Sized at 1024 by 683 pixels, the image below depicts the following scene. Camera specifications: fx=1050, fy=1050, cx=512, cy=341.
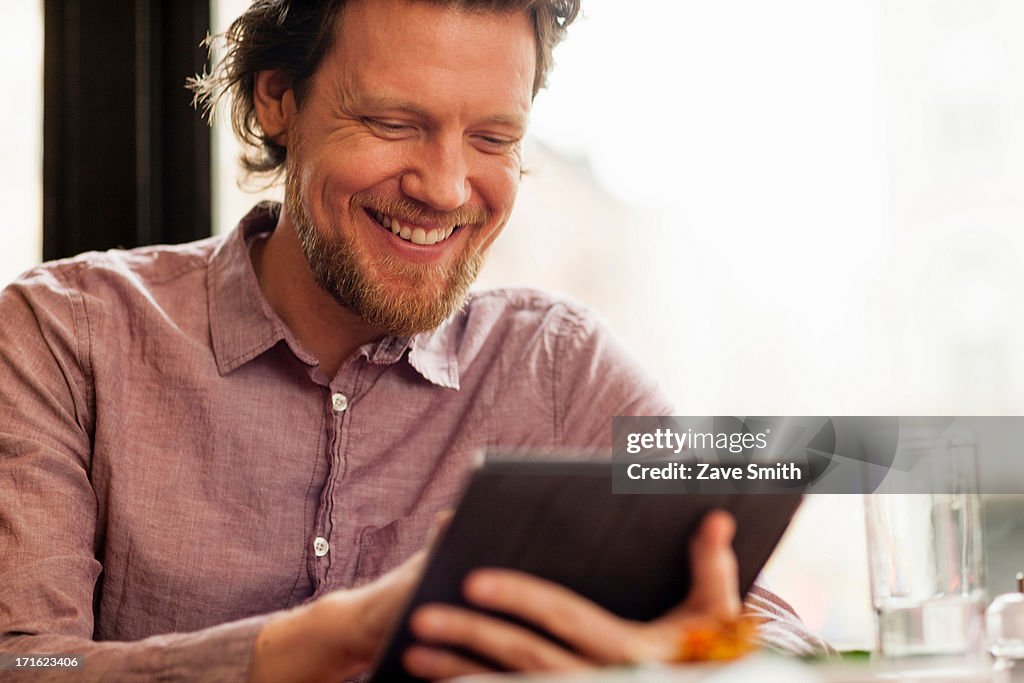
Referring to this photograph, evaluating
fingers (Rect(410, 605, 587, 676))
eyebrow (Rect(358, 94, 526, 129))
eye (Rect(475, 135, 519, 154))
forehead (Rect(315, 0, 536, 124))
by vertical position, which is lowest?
fingers (Rect(410, 605, 587, 676))

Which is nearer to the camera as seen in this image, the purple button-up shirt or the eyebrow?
the purple button-up shirt

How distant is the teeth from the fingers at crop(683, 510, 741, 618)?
0.67m

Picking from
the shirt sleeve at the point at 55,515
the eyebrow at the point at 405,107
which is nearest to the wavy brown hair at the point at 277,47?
the eyebrow at the point at 405,107

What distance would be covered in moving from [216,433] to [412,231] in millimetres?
342

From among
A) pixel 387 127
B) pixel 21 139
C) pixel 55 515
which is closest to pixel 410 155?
pixel 387 127

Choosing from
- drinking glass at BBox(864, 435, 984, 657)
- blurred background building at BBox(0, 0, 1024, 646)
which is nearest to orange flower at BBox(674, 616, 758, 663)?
drinking glass at BBox(864, 435, 984, 657)

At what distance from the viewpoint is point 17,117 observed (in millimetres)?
1561

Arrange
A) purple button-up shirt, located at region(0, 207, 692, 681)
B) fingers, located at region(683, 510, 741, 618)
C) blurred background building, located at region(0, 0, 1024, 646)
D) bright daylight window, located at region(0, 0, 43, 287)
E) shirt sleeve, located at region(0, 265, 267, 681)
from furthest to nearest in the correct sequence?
blurred background building, located at region(0, 0, 1024, 646) → bright daylight window, located at region(0, 0, 43, 287) → purple button-up shirt, located at region(0, 207, 692, 681) → shirt sleeve, located at region(0, 265, 267, 681) → fingers, located at region(683, 510, 741, 618)

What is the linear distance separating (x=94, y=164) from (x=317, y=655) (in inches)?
42.6

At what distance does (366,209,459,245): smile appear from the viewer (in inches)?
51.6

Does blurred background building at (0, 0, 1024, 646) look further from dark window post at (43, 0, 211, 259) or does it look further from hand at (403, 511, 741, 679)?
hand at (403, 511, 741, 679)

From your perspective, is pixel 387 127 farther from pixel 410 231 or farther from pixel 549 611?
pixel 549 611

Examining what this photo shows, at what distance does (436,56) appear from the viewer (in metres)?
1.24

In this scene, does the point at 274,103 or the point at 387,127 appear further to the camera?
the point at 274,103
